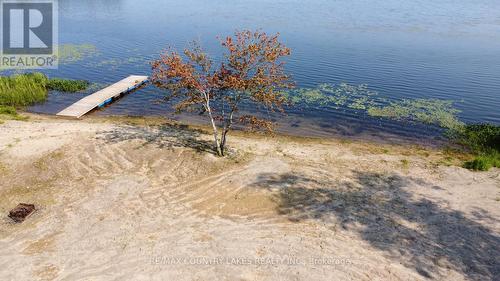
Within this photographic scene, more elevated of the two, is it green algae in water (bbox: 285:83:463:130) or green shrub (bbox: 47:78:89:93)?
green algae in water (bbox: 285:83:463:130)

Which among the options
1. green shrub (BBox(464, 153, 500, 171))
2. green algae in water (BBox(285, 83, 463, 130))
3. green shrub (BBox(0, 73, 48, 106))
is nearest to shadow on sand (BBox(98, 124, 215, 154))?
green algae in water (BBox(285, 83, 463, 130))

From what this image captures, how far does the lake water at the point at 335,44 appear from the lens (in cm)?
3284

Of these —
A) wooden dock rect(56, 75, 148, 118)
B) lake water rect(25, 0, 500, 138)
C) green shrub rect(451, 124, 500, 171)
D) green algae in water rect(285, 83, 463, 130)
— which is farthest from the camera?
lake water rect(25, 0, 500, 138)

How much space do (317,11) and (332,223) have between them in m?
71.5

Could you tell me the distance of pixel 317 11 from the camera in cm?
7981

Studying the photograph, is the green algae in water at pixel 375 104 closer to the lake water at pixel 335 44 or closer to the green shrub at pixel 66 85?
the lake water at pixel 335 44

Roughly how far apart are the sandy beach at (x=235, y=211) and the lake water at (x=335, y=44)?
819 centimetres

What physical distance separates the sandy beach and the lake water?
26.9ft

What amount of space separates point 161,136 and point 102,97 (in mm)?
11914

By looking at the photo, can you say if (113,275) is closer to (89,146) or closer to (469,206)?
(89,146)

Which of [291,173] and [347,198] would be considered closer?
[347,198]

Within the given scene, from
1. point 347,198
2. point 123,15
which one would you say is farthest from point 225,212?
point 123,15

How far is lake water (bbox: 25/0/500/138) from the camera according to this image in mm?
32844

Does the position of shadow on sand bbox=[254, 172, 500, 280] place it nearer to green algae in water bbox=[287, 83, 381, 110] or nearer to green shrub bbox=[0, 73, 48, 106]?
green algae in water bbox=[287, 83, 381, 110]
